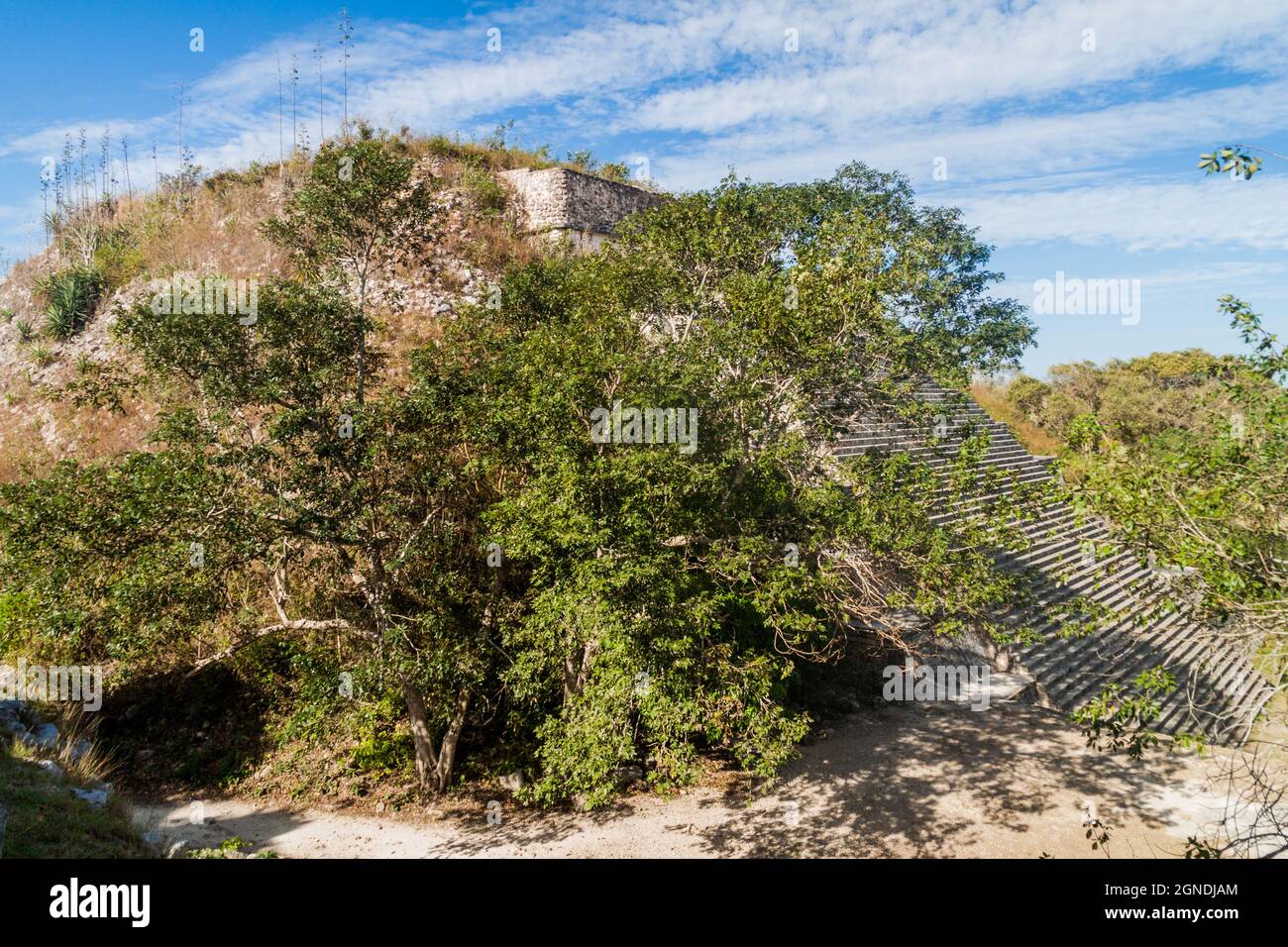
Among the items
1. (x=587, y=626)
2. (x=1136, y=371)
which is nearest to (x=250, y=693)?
(x=587, y=626)

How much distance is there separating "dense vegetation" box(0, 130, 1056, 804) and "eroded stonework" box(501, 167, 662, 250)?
44.0 ft

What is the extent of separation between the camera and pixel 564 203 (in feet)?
80.6

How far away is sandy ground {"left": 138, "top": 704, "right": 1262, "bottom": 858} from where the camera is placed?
9.41m

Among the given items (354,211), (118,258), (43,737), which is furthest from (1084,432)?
(118,258)

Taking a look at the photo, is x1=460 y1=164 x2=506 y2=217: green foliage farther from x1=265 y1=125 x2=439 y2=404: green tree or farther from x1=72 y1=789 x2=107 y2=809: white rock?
x1=72 y1=789 x2=107 y2=809: white rock

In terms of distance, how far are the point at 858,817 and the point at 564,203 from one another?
67.4 ft

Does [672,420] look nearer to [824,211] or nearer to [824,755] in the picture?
[824,755]

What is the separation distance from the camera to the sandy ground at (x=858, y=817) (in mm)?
9406

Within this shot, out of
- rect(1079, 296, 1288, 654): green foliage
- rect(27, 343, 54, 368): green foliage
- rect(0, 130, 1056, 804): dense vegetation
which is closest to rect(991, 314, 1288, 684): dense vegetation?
rect(1079, 296, 1288, 654): green foliage

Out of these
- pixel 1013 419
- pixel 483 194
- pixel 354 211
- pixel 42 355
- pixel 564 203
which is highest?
pixel 483 194

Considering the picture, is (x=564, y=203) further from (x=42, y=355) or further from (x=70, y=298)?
(x=42, y=355)

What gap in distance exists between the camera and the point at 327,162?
34.6 ft

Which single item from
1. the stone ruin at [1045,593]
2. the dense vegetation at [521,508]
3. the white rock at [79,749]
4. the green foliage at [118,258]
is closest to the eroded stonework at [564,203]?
the stone ruin at [1045,593]
